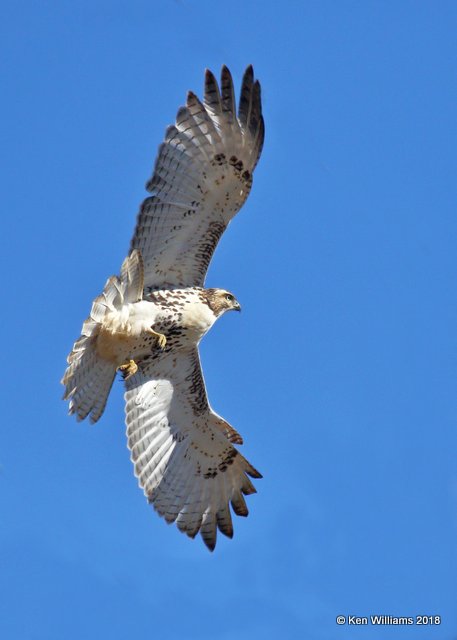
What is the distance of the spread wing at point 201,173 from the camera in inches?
531

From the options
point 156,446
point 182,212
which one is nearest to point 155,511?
point 156,446

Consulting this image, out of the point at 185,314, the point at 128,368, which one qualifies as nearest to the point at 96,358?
the point at 128,368

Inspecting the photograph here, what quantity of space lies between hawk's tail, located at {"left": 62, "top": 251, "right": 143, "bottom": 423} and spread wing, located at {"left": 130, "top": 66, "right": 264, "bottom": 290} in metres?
0.79

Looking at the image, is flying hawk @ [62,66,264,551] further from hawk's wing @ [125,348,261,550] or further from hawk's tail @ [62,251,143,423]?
hawk's wing @ [125,348,261,550]

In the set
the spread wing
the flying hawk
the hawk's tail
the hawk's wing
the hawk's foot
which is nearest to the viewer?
the hawk's tail

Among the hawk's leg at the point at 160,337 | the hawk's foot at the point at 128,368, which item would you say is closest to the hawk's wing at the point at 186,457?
the hawk's foot at the point at 128,368

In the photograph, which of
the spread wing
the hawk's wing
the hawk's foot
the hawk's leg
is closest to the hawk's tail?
the hawk's foot

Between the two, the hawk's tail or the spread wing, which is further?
the spread wing

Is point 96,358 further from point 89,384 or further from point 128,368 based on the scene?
point 128,368

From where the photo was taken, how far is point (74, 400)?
13.3 meters

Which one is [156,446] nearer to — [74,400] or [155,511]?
[155,511]

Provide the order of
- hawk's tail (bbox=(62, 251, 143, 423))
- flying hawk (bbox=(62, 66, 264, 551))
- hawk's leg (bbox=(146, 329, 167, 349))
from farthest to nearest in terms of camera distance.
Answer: hawk's leg (bbox=(146, 329, 167, 349)), flying hawk (bbox=(62, 66, 264, 551)), hawk's tail (bbox=(62, 251, 143, 423))

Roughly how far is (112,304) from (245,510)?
118 inches

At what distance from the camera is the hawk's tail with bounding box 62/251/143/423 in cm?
1283
